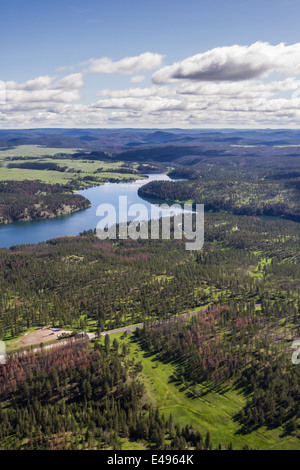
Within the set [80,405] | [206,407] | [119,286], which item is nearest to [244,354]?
[206,407]

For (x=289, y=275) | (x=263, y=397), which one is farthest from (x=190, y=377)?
(x=289, y=275)

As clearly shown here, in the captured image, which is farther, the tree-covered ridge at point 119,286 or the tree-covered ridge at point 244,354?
the tree-covered ridge at point 119,286

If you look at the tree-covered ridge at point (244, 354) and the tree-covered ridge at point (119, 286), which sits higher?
the tree-covered ridge at point (119, 286)

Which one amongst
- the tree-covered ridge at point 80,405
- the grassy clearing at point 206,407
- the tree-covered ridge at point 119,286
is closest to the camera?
the tree-covered ridge at point 80,405

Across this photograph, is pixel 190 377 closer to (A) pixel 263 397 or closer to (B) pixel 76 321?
(A) pixel 263 397

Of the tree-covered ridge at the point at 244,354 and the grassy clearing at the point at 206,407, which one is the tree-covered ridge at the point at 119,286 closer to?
the tree-covered ridge at the point at 244,354

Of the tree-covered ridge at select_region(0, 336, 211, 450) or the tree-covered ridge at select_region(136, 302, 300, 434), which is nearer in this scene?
the tree-covered ridge at select_region(0, 336, 211, 450)

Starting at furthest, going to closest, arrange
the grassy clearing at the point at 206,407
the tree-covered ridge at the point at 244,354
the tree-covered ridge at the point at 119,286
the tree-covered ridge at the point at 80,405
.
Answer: the tree-covered ridge at the point at 119,286 < the tree-covered ridge at the point at 244,354 < the grassy clearing at the point at 206,407 < the tree-covered ridge at the point at 80,405

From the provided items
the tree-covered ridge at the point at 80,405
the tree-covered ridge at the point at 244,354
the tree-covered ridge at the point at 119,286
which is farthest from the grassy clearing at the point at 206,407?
the tree-covered ridge at the point at 119,286

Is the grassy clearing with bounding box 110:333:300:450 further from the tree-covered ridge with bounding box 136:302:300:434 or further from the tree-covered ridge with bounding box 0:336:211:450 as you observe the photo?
the tree-covered ridge with bounding box 0:336:211:450

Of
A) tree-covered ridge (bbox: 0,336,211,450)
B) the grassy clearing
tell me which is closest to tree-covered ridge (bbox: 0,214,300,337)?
tree-covered ridge (bbox: 0,336,211,450)

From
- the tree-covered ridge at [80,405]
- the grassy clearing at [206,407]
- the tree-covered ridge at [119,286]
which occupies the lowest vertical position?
the grassy clearing at [206,407]
